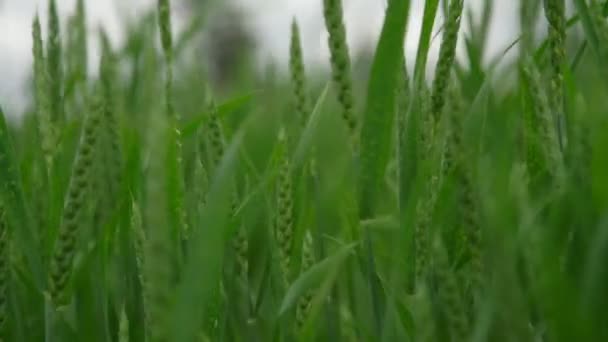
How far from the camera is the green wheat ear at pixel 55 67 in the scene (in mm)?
1156

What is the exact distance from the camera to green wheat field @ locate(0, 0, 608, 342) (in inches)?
23.0

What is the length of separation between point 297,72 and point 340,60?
246mm

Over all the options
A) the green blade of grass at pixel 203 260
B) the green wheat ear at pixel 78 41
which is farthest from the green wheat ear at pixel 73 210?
the green wheat ear at pixel 78 41

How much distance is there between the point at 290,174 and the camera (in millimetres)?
873

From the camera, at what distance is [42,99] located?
102 cm

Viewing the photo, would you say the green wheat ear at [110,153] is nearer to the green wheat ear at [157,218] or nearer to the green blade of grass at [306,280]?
the green blade of grass at [306,280]

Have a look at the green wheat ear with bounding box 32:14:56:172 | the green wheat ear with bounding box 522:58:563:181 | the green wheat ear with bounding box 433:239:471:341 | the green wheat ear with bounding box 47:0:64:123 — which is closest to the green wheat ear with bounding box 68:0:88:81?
the green wheat ear with bounding box 47:0:64:123

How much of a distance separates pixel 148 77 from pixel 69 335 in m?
0.36

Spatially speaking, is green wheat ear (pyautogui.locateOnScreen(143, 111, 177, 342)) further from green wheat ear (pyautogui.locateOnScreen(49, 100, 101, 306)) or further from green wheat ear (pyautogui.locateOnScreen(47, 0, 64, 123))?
green wheat ear (pyautogui.locateOnScreen(47, 0, 64, 123))

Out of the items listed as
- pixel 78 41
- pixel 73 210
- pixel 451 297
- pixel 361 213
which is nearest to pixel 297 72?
pixel 361 213

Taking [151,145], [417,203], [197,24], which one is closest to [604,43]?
[417,203]

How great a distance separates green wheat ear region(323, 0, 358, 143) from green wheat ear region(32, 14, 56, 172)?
367 mm

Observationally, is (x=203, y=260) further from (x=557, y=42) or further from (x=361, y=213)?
(x=557, y=42)

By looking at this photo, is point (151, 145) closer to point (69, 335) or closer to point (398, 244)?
point (398, 244)
